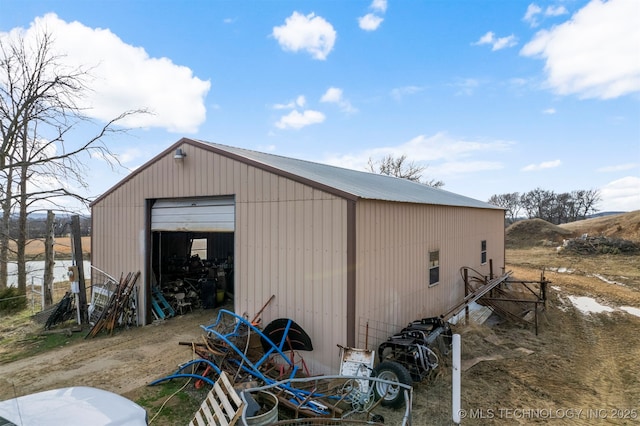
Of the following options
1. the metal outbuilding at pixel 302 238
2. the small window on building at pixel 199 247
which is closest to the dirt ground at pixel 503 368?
the metal outbuilding at pixel 302 238

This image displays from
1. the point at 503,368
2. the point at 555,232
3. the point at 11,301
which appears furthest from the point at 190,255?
the point at 555,232

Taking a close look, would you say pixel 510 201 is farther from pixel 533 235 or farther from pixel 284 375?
pixel 284 375

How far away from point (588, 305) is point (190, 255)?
47.8 ft

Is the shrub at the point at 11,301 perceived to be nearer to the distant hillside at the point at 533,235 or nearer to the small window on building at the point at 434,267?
the small window on building at the point at 434,267

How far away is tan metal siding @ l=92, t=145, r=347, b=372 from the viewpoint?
631cm

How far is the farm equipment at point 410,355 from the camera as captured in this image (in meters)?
5.30

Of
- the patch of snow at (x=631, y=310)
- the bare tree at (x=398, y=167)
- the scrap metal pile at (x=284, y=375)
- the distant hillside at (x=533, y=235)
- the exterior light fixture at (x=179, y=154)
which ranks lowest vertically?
the patch of snow at (x=631, y=310)

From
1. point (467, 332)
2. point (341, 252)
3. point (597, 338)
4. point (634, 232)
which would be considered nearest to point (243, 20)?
point (341, 252)

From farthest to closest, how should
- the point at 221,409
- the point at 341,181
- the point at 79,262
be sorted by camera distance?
the point at 79,262 → the point at 341,181 → the point at 221,409

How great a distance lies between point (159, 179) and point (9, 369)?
16.6ft

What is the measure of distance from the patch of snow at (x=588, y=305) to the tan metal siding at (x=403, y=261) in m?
4.20

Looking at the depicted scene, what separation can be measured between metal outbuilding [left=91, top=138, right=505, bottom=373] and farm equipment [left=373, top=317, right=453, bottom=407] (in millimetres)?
515

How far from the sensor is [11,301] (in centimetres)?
1214

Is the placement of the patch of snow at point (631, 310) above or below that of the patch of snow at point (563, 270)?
below
